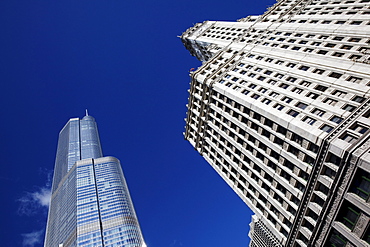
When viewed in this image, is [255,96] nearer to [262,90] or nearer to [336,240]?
[262,90]

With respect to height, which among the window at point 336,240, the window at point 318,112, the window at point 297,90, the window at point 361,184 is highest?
the window at point 297,90

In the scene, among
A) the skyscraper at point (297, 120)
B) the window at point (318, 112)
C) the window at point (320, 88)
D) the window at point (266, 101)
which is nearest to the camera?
the skyscraper at point (297, 120)

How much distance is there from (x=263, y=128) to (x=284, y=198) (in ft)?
31.2

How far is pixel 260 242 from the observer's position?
112750mm

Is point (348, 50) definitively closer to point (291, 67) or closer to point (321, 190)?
point (291, 67)

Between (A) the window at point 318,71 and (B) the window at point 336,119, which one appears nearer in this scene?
(B) the window at point 336,119

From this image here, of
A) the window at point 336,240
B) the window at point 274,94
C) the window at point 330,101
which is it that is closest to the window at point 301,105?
the window at point 330,101

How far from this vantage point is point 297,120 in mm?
30891

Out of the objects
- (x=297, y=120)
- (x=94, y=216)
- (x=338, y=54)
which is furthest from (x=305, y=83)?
(x=94, y=216)

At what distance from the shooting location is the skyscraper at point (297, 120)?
25734 millimetres

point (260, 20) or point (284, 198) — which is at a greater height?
point (260, 20)

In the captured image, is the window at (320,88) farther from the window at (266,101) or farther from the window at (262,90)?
the window at (262,90)

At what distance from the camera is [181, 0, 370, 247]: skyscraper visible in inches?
1013

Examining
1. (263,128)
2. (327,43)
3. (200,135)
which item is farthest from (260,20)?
(263,128)
